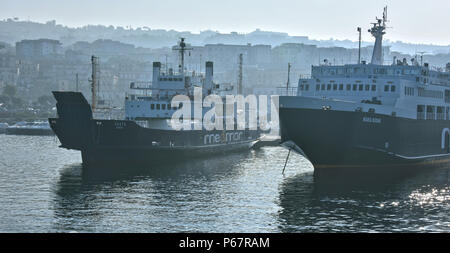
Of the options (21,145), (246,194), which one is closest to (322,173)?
(246,194)

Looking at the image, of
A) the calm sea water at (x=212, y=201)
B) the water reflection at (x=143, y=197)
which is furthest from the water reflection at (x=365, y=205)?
the water reflection at (x=143, y=197)

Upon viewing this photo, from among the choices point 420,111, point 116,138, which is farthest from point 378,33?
point 116,138

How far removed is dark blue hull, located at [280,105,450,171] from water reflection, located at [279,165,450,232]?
8.26 feet

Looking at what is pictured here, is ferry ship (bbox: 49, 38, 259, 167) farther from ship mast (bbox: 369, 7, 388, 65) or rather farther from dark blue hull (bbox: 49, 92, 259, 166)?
ship mast (bbox: 369, 7, 388, 65)

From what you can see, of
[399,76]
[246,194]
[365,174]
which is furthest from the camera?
[399,76]

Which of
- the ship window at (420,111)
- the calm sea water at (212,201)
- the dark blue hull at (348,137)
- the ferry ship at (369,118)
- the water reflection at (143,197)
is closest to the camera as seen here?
the calm sea water at (212,201)

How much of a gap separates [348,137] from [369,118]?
8.21ft

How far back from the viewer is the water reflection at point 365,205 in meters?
34.3

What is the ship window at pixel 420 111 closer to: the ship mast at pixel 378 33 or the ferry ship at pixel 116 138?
the ship mast at pixel 378 33

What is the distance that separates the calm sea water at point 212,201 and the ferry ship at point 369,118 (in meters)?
2.75

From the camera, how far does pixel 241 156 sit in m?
73.1

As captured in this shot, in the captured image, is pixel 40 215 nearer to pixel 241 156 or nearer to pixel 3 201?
pixel 3 201

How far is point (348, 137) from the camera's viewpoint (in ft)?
166
